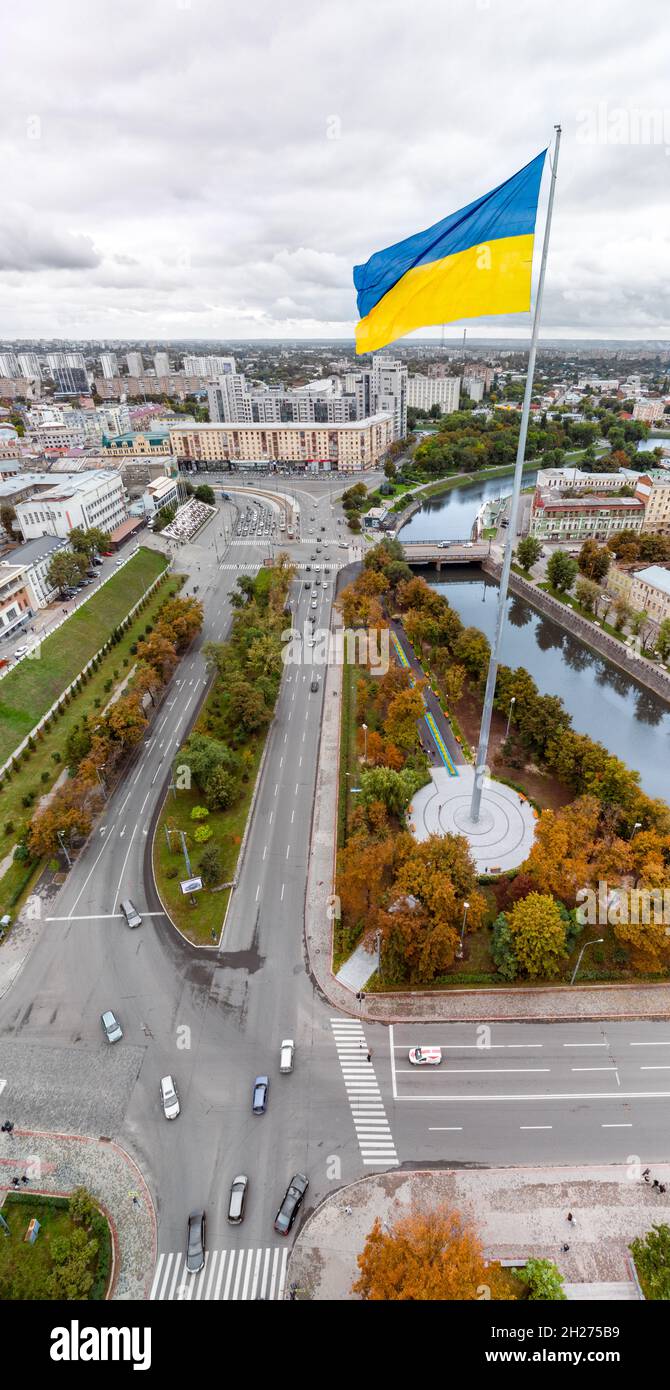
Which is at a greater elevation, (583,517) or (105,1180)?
(583,517)

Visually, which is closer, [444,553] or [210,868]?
[210,868]

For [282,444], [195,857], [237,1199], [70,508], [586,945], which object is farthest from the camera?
[282,444]

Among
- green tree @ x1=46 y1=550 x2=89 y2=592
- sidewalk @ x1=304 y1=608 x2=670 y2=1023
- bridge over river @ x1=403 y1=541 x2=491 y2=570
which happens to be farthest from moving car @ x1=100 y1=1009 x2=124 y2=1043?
bridge over river @ x1=403 y1=541 x2=491 y2=570

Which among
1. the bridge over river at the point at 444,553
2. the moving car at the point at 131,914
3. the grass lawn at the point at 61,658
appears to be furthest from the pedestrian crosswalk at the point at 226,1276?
the bridge over river at the point at 444,553

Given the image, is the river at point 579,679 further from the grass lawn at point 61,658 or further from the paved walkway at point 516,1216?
the grass lawn at point 61,658

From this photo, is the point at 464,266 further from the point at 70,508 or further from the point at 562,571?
the point at 70,508

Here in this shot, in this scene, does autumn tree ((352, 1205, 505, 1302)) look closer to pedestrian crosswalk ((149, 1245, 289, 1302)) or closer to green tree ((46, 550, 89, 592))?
pedestrian crosswalk ((149, 1245, 289, 1302))

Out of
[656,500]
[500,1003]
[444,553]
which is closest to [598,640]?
[444,553]
